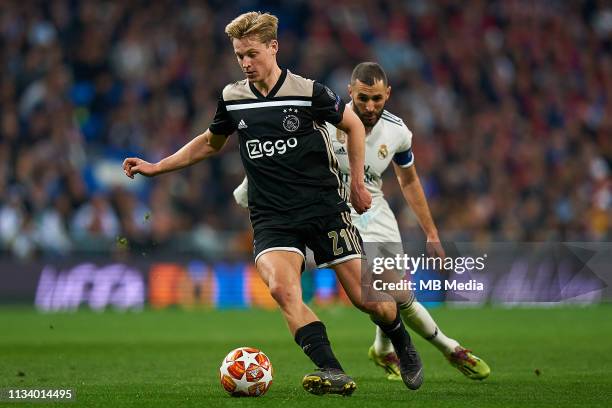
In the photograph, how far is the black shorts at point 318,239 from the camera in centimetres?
680

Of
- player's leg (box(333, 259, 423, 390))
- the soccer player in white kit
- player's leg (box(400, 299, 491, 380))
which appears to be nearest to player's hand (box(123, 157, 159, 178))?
the soccer player in white kit

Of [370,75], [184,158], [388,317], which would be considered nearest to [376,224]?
[370,75]

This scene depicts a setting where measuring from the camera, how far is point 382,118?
8398 millimetres

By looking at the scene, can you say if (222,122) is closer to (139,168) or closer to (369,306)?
(139,168)

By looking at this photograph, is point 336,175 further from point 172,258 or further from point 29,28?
point 29,28

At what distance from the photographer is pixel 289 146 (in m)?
6.84

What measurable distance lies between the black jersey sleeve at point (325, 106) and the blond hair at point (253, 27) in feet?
1.43

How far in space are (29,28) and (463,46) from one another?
8.55 metres

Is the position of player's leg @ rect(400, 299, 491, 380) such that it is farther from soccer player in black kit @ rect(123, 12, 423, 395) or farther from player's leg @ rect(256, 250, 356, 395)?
player's leg @ rect(256, 250, 356, 395)

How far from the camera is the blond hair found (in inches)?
261

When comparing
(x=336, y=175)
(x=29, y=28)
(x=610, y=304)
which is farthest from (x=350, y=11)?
(x=336, y=175)

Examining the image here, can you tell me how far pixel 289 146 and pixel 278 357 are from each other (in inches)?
152

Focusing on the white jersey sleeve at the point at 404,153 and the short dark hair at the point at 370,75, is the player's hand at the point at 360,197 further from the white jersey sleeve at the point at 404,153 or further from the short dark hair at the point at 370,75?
the white jersey sleeve at the point at 404,153

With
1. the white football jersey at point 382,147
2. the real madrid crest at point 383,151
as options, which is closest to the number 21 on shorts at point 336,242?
the white football jersey at point 382,147
